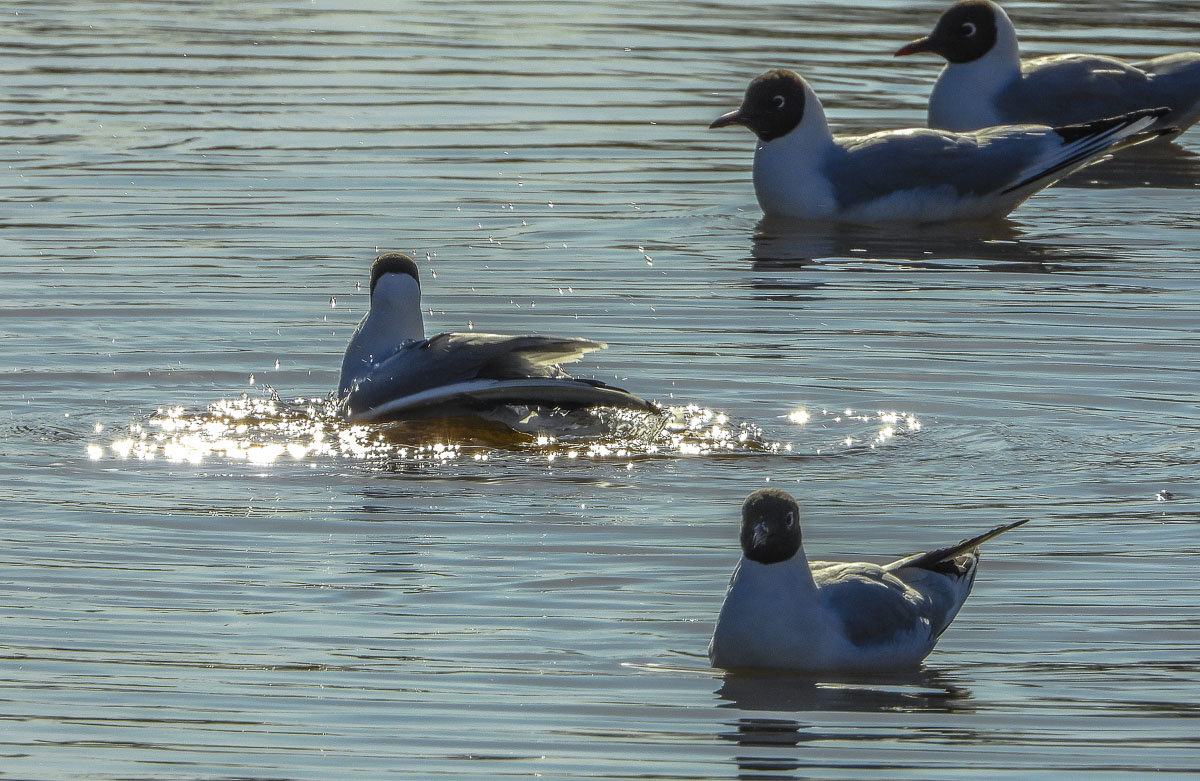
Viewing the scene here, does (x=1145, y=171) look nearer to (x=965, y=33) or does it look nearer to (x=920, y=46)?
(x=965, y=33)

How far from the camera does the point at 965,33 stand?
17328 mm

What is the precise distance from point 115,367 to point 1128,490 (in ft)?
16.0

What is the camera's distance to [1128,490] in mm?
8977

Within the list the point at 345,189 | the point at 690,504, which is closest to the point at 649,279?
the point at 345,189

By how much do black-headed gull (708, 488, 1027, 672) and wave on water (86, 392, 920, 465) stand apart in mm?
2439

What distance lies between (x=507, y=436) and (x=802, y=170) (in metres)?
5.85

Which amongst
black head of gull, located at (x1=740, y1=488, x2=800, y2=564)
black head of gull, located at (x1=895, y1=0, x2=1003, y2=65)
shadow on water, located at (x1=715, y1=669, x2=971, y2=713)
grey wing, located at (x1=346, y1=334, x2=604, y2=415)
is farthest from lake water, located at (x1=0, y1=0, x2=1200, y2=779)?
black head of gull, located at (x1=895, y1=0, x2=1003, y2=65)

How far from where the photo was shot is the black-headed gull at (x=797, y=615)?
705 centimetres

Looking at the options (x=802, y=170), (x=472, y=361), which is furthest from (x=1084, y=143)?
(x=472, y=361)

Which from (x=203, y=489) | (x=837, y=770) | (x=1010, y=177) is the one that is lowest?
(x=837, y=770)

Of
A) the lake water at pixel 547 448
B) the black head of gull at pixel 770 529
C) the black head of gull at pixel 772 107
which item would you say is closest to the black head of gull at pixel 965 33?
the lake water at pixel 547 448

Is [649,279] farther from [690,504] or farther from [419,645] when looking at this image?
[419,645]

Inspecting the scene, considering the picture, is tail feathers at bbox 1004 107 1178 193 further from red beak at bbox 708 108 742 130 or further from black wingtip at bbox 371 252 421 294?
black wingtip at bbox 371 252 421 294

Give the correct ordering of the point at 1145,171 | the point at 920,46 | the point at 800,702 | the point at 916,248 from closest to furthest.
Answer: the point at 800,702 → the point at 916,248 → the point at 1145,171 → the point at 920,46
